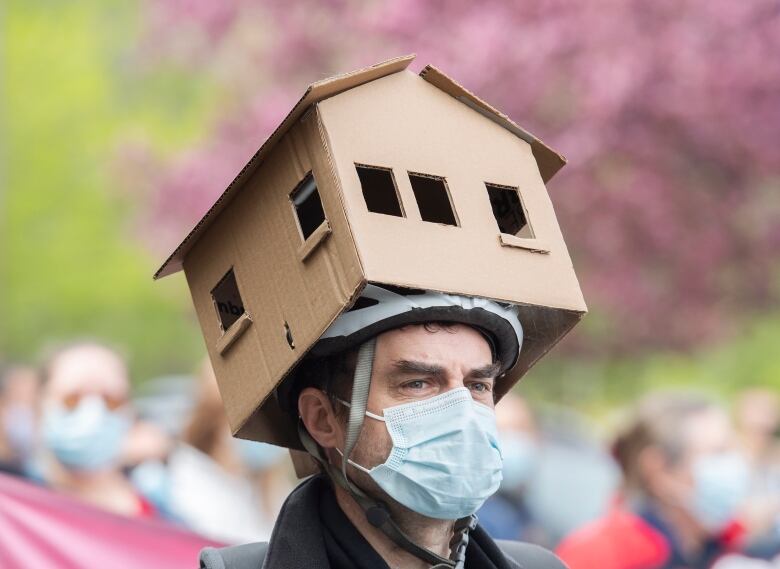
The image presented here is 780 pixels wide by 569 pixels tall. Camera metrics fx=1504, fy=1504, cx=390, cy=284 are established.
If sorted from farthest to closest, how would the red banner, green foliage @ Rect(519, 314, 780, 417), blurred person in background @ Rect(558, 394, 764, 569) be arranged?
1. green foliage @ Rect(519, 314, 780, 417)
2. blurred person in background @ Rect(558, 394, 764, 569)
3. the red banner

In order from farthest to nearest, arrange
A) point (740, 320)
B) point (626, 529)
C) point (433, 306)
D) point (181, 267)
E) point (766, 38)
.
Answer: point (740, 320), point (766, 38), point (626, 529), point (181, 267), point (433, 306)

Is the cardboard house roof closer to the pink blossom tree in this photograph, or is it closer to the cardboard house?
Answer: the cardboard house

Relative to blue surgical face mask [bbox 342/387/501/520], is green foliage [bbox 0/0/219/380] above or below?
above

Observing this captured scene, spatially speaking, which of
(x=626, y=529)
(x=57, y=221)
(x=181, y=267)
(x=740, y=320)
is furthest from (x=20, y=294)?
(x=181, y=267)

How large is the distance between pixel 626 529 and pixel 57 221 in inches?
628

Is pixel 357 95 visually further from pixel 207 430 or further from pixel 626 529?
pixel 207 430

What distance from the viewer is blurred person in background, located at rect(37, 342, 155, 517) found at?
22.5ft

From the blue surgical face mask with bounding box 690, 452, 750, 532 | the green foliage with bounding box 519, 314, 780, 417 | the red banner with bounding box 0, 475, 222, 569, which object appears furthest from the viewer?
the green foliage with bounding box 519, 314, 780, 417

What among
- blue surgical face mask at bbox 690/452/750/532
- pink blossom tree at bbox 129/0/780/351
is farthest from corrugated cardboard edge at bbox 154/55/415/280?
pink blossom tree at bbox 129/0/780/351

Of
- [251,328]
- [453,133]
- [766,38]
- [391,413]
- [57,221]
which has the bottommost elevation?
[391,413]

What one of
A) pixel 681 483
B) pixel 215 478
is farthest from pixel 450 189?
pixel 215 478

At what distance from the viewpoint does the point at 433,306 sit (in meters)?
3.29

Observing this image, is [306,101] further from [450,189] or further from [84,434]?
[84,434]

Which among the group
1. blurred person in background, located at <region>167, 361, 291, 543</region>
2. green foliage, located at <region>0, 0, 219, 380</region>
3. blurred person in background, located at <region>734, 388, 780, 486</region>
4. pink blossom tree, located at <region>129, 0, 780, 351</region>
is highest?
green foliage, located at <region>0, 0, 219, 380</region>
